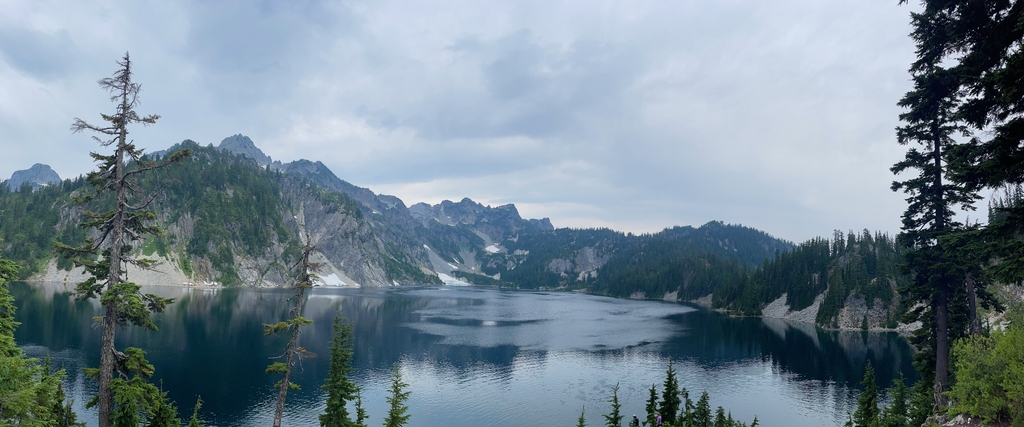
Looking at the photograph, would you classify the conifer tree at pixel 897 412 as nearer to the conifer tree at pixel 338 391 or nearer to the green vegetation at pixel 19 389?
the conifer tree at pixel 338 391

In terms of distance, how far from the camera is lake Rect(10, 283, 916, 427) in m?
58.9

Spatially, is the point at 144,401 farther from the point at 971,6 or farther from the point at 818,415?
the point at 818,415

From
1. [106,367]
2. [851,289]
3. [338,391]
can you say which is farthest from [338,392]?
[851,289]

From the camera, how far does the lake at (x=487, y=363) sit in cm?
5894

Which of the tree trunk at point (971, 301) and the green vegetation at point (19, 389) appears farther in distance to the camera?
the tree trunk at point (971, 301)

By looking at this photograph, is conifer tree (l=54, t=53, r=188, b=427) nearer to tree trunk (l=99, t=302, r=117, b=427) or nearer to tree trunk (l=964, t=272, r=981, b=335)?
tree trunk (l=99, t=302, r=117, b=427)

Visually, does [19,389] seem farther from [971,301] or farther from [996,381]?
[971,301]

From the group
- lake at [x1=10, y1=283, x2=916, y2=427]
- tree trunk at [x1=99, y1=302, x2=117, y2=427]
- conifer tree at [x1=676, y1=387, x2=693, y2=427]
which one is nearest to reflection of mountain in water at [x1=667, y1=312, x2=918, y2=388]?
lake at [x1=10, y1=283, x2=916, y2=427]

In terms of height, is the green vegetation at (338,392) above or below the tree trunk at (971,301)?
below

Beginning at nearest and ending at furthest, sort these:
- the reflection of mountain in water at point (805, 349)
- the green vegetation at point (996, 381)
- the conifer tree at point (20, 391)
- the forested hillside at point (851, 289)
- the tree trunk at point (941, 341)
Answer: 1. the conifer tree at point (20, 391)
2. the green vegetation at point (996, 381)
3. the tree trunk at point (941, 341)
4. the reflection of mountain in water at point (805, 349)
5. the forested hillside at point (851, 289)

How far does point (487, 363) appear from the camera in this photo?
3403 inches

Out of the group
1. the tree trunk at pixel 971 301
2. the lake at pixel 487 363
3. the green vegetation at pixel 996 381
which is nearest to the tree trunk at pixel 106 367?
the lake at pixel 487 363

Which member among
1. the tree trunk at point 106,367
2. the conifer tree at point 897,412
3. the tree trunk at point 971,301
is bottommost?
the conifer tree at point 897,412

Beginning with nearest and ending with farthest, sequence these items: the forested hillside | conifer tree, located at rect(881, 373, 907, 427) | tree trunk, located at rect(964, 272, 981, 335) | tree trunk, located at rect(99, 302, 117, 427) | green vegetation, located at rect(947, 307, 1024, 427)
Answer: green vegetation, located at rect(947, 307, 1024, 427) → tree trunk, located at rect(99, 302, 117, 427) → tree trunk, located at rect(964, 272, 981, 335) → conifer tree, located at rect(881, 373, 907, 427) → the forested hillside
